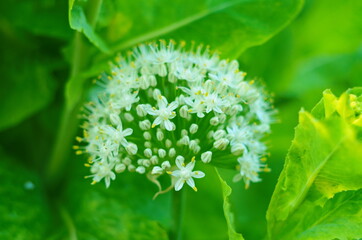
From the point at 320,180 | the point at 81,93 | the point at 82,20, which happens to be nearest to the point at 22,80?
the point at 81,93

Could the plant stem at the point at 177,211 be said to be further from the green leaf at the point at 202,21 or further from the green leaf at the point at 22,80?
the green leaf at the point at 22,80

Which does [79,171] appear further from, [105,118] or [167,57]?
[167,57]

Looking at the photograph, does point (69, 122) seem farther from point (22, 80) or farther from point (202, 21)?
point (202, 21)

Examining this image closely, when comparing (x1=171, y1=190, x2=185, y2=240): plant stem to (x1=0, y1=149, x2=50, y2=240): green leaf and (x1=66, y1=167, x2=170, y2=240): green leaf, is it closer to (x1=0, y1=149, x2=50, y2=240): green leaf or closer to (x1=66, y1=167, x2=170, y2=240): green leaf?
(x1=66, y1=167, x2=170, y2=240): green leaf

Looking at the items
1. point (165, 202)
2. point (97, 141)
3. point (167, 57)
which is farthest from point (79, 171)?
point (167, 57)

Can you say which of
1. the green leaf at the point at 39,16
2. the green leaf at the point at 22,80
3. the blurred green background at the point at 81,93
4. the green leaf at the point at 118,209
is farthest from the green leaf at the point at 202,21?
the green leaf at the point at 118,209

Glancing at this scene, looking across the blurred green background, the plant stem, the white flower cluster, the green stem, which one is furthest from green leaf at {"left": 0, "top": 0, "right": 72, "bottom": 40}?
the plant stem
